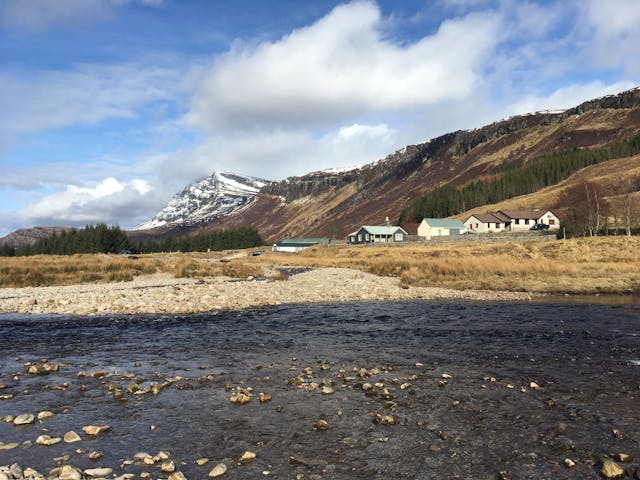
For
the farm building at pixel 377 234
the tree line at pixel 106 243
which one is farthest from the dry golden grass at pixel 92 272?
the farm building at pixel 377 234

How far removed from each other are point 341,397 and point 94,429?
6204mm

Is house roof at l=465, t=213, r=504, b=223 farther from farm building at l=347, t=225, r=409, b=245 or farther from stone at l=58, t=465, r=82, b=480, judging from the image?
stone at l=58, t=465, r=82, b=480

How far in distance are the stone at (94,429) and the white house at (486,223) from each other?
151841mm

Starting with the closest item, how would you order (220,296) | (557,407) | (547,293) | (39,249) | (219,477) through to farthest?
1. (219,477)
2. (557,407)
3. (220,296)
4. (547,293)
5. (39,249)

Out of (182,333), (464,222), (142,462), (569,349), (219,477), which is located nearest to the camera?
(219,477)

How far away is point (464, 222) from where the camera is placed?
16338cm

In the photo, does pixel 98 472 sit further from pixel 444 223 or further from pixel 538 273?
pixel 444 223

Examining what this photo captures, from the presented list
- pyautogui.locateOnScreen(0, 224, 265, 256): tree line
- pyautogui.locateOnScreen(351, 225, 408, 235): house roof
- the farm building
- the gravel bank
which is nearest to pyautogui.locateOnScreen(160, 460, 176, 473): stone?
the gravel bank

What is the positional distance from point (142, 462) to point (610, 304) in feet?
108

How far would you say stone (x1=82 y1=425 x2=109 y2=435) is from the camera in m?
9.89

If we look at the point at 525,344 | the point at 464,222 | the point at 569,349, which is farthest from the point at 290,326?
the point at 464,222

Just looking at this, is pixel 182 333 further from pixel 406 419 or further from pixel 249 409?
pixel 406 419

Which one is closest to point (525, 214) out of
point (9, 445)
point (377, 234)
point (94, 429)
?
point (377, 234)

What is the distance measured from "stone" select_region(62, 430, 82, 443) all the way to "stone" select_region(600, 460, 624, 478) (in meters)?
10.6
